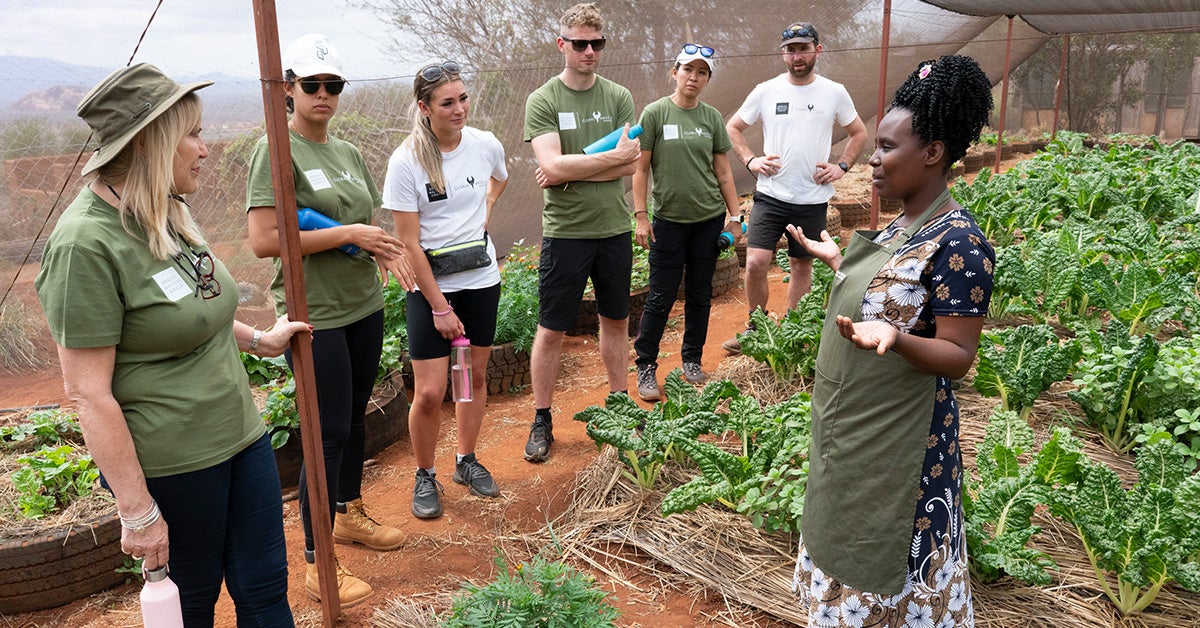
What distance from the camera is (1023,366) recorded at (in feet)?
→ 13.1

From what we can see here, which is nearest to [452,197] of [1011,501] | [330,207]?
[330,207]

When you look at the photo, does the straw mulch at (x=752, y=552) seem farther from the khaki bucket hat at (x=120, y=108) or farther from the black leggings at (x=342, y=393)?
the khaki bucket hat at (x=120, y=108)

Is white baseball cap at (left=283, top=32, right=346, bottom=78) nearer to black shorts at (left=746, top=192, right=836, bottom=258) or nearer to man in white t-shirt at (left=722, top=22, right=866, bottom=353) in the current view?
man in white t-shirt at (left=722, top=22, right=866, bottom=353)

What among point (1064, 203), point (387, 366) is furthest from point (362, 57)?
point (1064, 203)

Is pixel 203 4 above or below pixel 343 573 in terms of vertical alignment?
above

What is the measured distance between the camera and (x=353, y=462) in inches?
134

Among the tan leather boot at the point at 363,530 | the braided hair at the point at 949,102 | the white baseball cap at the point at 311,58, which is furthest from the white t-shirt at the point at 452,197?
the braided hair at the point at 949,102

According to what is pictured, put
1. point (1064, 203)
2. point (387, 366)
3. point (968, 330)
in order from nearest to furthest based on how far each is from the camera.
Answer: point (968, 330)
point (387, 366)
point (1064, 203)

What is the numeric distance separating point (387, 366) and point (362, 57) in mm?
2427

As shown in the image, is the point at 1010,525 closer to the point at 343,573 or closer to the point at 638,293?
the point at 343,573

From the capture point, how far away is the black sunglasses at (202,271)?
209 cm

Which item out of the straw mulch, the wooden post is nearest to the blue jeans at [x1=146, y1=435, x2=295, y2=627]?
the wooden post

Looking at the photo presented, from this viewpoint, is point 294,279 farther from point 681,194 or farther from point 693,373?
point 693,373

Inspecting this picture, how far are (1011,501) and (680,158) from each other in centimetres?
251
